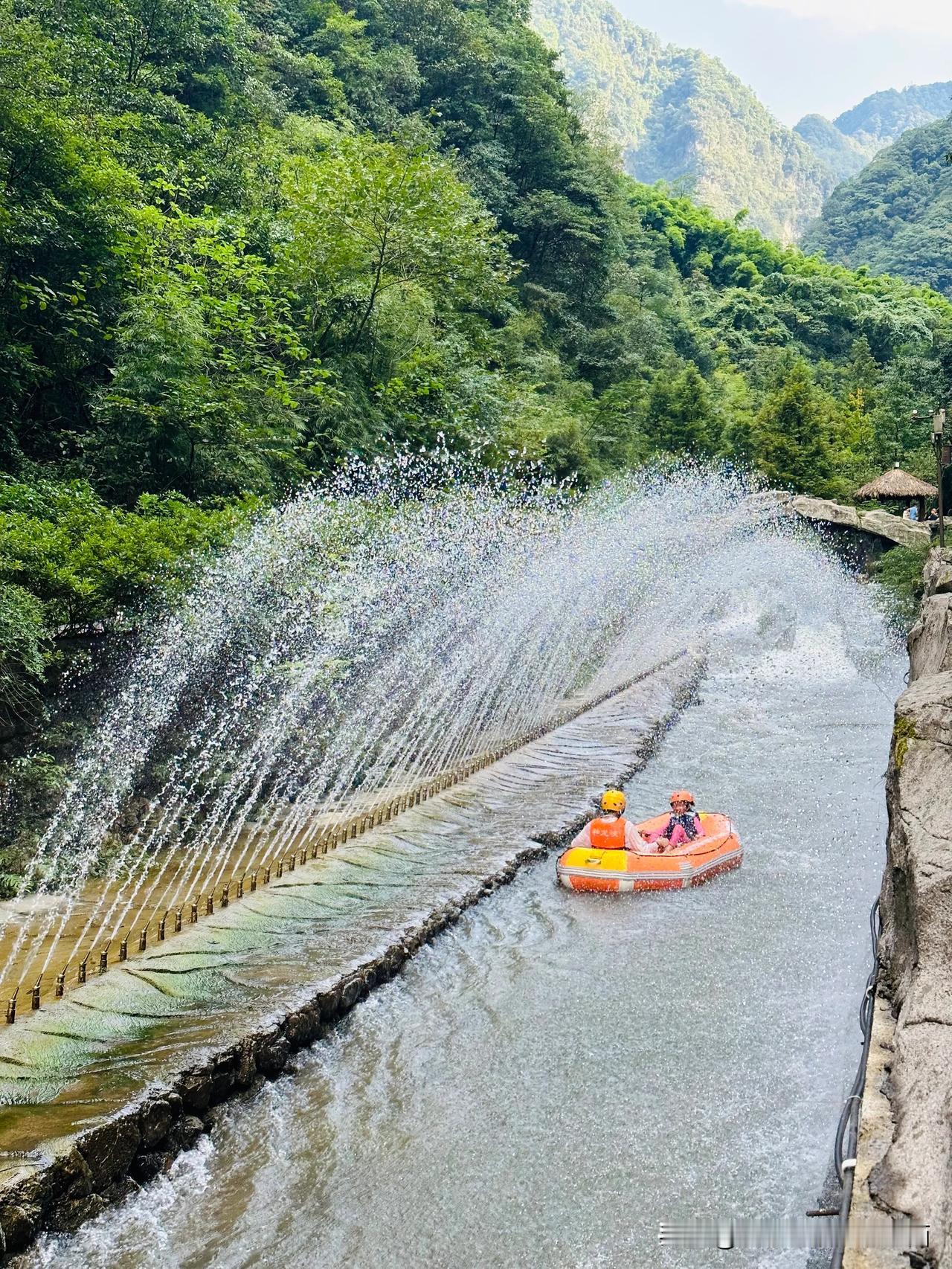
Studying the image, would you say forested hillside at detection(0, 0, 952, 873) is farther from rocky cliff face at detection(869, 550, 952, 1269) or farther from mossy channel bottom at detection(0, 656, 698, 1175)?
rocky cliff face at detection(869, 550, 952, 1269)

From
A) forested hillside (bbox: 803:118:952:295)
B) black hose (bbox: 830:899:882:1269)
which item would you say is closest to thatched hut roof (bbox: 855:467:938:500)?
black hose (bbox: 830:899:882:1269)

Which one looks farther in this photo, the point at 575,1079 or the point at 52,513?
the point at 52,513

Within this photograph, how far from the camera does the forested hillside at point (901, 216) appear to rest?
8594 cm

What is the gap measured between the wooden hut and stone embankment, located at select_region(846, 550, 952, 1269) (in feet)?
91.9

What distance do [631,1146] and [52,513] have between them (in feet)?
36.6

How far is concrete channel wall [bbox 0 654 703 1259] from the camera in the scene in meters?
5.63

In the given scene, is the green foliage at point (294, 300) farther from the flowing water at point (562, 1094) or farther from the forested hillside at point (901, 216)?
the forested hillside at point (901, 216)

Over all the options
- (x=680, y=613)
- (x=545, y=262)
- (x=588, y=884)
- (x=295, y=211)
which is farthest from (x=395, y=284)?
(x=545, y=262)

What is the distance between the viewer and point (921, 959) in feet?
19.1

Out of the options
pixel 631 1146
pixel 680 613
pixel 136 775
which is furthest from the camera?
pixel 680 613

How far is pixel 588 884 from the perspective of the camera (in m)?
11.0

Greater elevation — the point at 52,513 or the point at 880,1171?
the point at 52,513

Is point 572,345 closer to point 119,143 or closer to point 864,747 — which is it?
point 119,143

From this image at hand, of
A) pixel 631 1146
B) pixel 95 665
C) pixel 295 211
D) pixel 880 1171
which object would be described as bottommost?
pixel 631 1146
